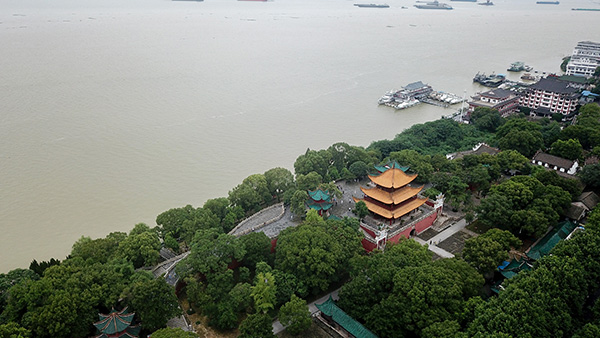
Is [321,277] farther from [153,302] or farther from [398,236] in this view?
[153,302]

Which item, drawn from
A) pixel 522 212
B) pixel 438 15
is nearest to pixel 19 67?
pixel 522 212

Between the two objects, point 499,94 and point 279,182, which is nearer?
point 279,182

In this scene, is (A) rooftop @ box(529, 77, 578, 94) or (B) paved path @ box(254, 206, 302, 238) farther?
(A) rooftop @ box(529, 77, 578, 94)

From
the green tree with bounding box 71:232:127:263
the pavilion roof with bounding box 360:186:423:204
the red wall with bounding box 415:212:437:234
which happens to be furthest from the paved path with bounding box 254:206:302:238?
the green tree with bounding box 71:232:127:263

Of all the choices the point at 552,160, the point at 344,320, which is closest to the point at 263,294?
the point at 344,320

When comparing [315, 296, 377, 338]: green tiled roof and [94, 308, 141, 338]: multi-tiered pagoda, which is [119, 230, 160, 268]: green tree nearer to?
[94, 308, 141, 338]: multi-tiered pagoda
